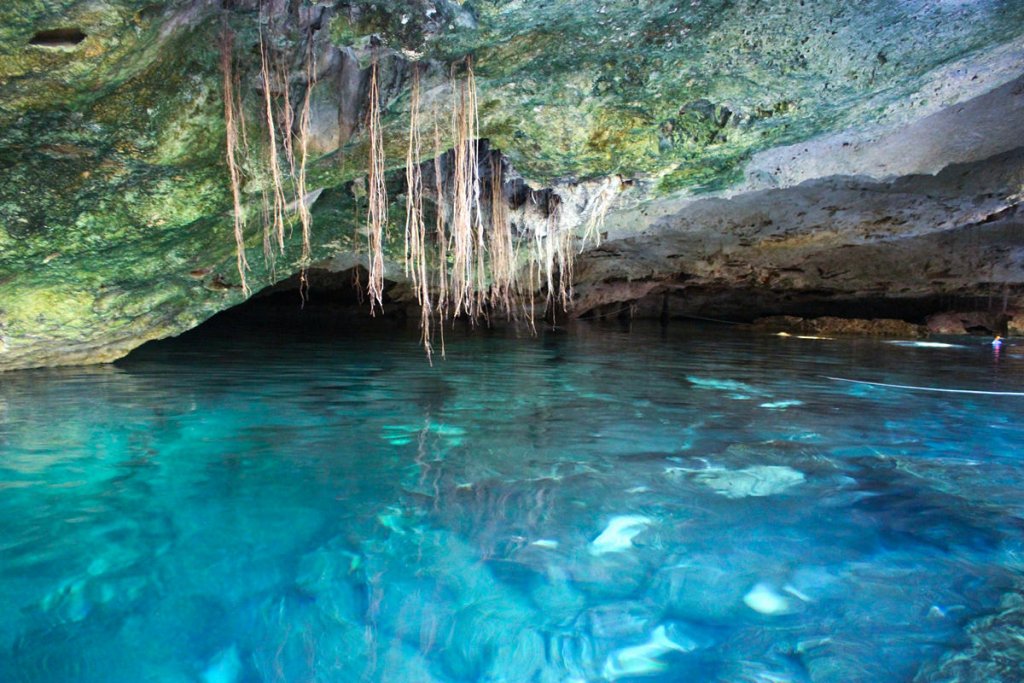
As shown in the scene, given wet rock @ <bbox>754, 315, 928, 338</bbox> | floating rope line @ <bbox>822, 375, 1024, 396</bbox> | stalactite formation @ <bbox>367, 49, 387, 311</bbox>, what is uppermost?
stalactite formation @ <bbox>367, 49, 387, 311</bbox>

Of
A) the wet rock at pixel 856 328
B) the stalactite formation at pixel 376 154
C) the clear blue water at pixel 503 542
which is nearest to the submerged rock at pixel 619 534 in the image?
the clear blue water at pixel 503 542

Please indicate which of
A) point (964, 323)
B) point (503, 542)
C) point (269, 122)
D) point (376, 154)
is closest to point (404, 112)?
point (376, 154)

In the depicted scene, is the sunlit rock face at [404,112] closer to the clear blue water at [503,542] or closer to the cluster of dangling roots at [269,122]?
the cluster of dangling roots at [269,122]

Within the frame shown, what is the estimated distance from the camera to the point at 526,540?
95.7 inches

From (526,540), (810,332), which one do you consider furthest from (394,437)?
(810,332)

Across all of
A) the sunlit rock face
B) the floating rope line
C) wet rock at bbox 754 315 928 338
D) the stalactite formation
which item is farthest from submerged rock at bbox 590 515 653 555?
wet rock at bbox 754 315 928 338

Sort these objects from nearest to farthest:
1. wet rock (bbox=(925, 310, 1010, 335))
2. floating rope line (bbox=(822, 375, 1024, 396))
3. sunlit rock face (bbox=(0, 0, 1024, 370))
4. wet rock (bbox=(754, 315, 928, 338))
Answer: sunlit rock face (bbox=(0, 0, 1024, 370)) < floating rope line (bbox=(822, 375, 1024, 396)) < wet rock (bbox=(754, 315, 928, 338)) < wet rock (bbox=(925, 310, 1010, 335))

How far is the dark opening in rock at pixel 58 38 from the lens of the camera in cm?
283

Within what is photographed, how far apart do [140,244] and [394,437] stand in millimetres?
2547

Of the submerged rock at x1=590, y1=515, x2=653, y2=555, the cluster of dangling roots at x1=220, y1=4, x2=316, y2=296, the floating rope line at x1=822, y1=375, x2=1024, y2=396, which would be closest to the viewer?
the submerged rock at x1=590, y1=515, x2=653, y2=555

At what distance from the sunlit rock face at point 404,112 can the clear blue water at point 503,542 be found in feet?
4.28

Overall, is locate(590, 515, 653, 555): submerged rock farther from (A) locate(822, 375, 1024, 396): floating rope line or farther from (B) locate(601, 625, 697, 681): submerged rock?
(A) locate(822, 375, 1024, 396): floating rope line

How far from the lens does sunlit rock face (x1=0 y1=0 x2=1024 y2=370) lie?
3.31m

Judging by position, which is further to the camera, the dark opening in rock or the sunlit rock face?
the sunlit rock face
